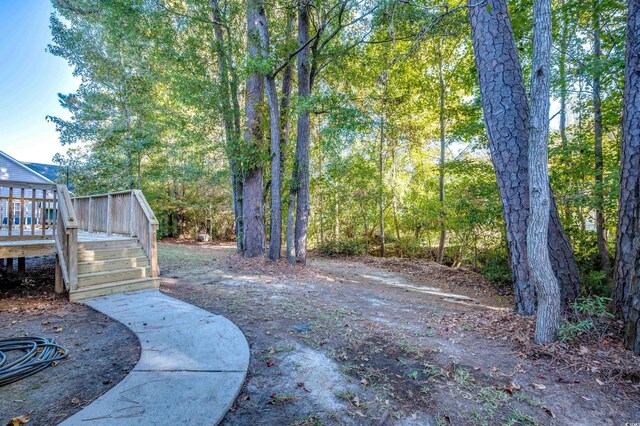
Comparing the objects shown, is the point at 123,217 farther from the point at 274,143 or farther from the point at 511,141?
the point at 511,141

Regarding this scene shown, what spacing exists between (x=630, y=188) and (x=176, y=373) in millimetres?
4290

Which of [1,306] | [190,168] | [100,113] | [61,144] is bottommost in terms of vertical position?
[1,306]

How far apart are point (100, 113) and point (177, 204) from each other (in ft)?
19.1

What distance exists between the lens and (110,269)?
4844 millimetres

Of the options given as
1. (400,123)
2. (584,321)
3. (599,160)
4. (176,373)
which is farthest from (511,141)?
(400,123)

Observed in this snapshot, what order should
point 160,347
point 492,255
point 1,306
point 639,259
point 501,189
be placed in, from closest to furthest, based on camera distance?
point 639,259 → point 160,347 → point 501,189 → point 1,306 → point 492,255

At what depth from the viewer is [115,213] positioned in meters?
6.46

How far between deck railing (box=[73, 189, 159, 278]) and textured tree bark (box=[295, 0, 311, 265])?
3623mm

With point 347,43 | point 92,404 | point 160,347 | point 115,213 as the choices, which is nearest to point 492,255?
point 347,43

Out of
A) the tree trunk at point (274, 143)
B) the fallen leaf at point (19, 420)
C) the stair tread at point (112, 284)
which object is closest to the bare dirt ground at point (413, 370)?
the stair tread at point (112, 284)

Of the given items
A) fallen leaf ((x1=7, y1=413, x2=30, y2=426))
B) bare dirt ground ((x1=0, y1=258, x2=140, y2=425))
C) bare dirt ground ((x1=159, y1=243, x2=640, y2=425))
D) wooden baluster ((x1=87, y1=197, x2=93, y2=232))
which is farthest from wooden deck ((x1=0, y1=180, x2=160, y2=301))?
fallen leaf ((x1=7, y1=413, x2=30, y2=426))

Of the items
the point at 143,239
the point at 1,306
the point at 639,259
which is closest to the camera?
the point at 639,259

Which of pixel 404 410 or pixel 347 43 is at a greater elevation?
pixel 347 43

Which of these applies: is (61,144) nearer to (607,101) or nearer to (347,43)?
(347,43)
